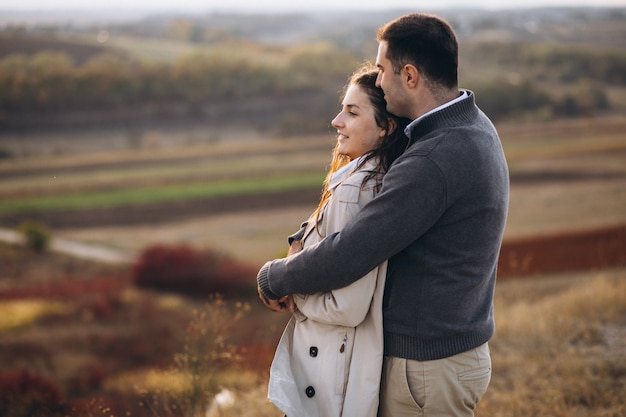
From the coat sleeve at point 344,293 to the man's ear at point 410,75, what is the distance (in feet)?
1.25

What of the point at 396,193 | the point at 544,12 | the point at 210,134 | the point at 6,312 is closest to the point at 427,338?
the point at 396,193

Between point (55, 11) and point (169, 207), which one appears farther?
point (55, 11)

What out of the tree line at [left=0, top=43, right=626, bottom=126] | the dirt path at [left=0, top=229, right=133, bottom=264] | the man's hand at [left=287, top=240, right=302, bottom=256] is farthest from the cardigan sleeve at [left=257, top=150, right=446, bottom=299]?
the tree line at [left=0, top=43, right=626, bottom=126]

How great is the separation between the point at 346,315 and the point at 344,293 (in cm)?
8

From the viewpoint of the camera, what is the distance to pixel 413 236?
2141 mm

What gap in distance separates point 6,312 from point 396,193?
2225cm

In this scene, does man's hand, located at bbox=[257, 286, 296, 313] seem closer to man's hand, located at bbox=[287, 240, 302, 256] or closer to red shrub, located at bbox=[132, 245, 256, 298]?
man's hand, located at bbox=[287, 240, 302, 256]

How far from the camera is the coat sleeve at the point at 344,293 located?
2242 millimetres

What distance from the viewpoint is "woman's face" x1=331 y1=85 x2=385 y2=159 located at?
2.48 meters

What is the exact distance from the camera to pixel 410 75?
229cm

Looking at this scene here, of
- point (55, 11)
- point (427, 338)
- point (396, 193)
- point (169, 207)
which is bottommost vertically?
point (169, 207)

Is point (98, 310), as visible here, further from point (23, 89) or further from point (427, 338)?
point (23, 89)

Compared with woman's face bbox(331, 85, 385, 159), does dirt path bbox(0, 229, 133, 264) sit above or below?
below

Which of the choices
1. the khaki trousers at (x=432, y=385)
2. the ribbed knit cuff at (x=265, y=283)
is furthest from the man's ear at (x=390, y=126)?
the khaki trousers at (x=432, y=385)
